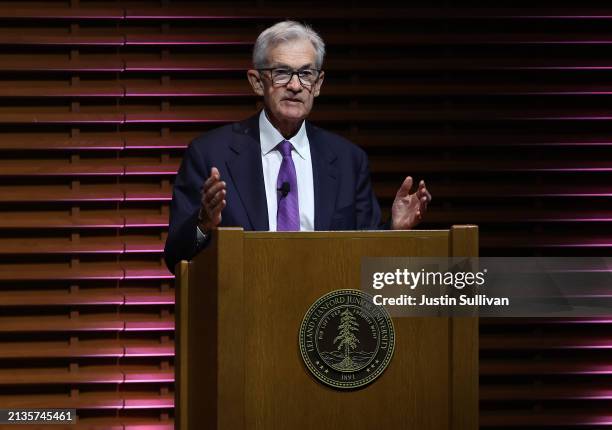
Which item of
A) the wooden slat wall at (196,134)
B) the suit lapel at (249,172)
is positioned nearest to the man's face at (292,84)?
the suit lapel at (249,172)

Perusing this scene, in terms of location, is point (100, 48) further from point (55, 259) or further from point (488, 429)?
point (488, 429)

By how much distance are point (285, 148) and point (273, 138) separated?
71 mm

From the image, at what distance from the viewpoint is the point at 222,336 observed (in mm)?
2232

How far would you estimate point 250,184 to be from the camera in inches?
115

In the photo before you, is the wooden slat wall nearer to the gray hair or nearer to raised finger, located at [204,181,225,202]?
the gray hair

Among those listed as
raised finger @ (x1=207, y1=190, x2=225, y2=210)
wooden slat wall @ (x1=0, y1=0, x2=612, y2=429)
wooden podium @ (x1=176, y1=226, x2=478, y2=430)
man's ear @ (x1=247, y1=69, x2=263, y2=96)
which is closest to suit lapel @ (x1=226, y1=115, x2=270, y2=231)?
man's ear @ (x1=247, y1=69, x2=263, y2=96)

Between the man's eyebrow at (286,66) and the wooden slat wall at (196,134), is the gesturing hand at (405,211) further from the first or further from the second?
the wooden slat wall at (196,134)

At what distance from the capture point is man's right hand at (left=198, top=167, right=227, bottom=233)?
2.45 metres

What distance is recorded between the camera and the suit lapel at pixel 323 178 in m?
2.99

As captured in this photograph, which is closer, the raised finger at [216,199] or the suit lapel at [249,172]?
the raised finger at [216,199]

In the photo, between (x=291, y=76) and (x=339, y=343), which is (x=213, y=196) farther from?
(x=291, y=76)

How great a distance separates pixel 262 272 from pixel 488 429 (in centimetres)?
275

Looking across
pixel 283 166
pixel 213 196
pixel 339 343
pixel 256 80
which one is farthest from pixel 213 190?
pixel 256 80

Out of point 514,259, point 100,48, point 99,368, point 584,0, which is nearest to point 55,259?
point 99,368
